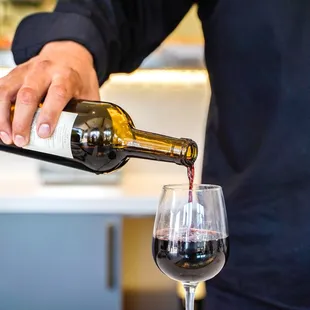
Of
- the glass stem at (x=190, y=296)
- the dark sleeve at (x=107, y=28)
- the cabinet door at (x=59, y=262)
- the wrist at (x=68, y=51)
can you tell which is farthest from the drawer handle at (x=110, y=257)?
the glass stem at (x=190, y=296)

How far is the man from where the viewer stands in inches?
35.0

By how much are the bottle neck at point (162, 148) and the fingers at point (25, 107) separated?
0.14 meters

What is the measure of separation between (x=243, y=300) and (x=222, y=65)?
366 millimetres

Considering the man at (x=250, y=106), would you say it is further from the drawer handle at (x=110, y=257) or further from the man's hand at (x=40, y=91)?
the drawer handle at (x=110, y=257)

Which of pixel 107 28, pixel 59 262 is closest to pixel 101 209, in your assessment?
pixel 59 262

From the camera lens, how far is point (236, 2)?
96cm

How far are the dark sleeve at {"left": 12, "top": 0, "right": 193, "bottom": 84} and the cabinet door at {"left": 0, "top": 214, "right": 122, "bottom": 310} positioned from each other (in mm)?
952

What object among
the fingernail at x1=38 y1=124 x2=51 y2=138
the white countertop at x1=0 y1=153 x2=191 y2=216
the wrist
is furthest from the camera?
the white countertop at x1=0 y1=153 x2=191 y2=216

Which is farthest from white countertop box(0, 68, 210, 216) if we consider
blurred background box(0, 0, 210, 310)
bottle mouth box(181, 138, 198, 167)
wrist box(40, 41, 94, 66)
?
bottle mouth box(181, 138, 198, 167)

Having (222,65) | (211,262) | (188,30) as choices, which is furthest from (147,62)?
(211,262)

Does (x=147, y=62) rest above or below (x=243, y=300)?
above

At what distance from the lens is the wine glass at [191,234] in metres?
0.75

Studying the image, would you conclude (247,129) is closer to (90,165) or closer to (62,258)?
(90,165)

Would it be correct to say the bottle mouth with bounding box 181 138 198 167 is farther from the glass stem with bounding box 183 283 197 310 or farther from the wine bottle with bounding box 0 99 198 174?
the glass stem with bounding box 183 283 197 310
